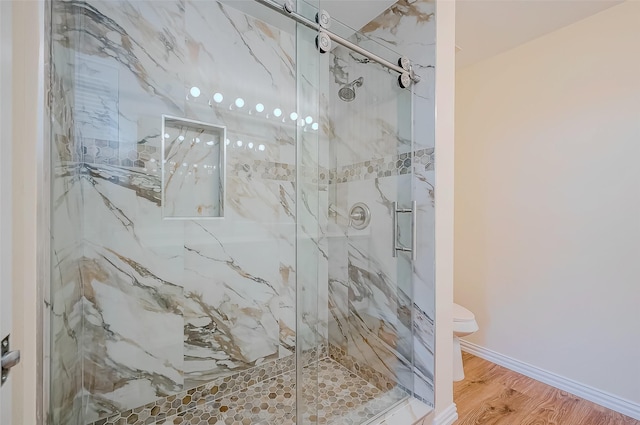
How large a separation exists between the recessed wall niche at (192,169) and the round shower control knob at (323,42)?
0.71 metres

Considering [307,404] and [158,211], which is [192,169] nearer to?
[158,211]

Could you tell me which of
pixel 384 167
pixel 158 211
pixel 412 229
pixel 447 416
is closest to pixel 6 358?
pixel 158 211

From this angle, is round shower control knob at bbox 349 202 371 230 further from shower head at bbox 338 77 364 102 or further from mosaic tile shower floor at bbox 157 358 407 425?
mosaic tile shower floor at bbox 157 358 407 425

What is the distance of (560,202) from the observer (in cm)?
186

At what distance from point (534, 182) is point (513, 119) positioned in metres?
0.50

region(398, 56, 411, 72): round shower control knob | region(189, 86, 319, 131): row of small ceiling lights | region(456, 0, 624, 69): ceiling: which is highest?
region(456, 0, 624, 69): ceiling

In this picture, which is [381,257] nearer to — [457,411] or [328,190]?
[328,190]

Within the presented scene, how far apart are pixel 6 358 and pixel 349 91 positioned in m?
1.83

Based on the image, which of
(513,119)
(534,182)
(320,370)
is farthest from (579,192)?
(320,370)

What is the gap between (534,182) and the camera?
1978 mm

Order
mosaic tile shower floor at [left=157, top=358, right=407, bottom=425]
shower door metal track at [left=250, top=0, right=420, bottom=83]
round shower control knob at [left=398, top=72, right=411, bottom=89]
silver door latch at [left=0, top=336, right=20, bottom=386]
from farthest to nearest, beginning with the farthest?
1. round shower control knob at [left=398, top=72, right=411, bottom=89]
2. mosaic tile shower floor at [left=157, top=358, right=407, bottom=425]
3. shower door metal track at [left=250, top=0, right=420, bottom=83]
4. silver door latch at [left=0, top=336, right=20, bottom=386]

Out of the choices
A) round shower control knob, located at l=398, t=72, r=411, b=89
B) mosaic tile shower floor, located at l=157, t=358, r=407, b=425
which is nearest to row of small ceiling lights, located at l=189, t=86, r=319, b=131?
round shower control knob, located at l=398, t=72, r=411, b=89

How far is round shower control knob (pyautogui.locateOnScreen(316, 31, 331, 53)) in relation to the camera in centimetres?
142

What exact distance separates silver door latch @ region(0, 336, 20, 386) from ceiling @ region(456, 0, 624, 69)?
2393mm
